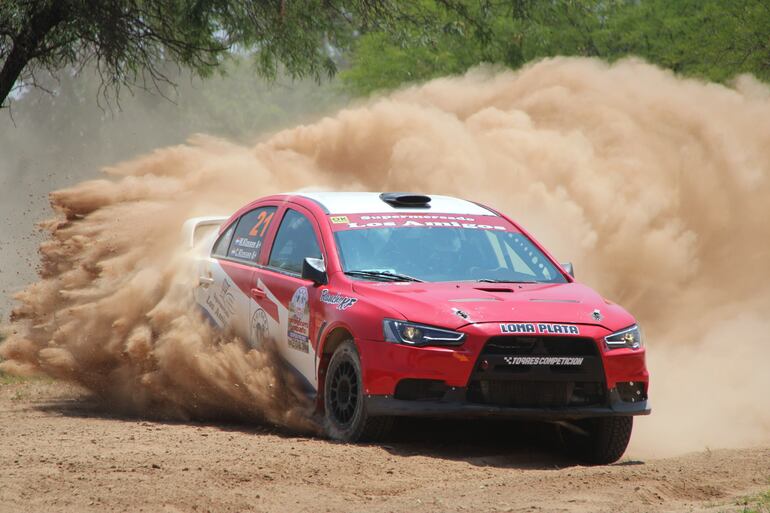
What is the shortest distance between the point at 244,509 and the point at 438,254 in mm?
3068

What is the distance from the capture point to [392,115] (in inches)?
557

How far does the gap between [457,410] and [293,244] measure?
2185 mm

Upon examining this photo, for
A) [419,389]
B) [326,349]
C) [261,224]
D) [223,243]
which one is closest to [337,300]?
[326,349]

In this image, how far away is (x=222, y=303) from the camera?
30.7 feet

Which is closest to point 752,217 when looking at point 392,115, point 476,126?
point 476,126

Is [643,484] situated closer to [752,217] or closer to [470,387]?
[470,387]

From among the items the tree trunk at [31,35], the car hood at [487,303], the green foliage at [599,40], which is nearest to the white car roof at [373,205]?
the car hood at [487,303]

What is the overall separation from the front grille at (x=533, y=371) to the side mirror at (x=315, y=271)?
4.52 feet

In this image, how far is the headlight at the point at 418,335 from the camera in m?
7.22

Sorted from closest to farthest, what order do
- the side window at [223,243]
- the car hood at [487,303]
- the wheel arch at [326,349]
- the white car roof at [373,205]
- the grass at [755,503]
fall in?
the grass at [755,503], the car hood at [487,303], the wheel arch at [326,349], the white car roof at [373,205], the side window at [223,243]

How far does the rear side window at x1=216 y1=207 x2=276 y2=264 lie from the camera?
9.27 meters

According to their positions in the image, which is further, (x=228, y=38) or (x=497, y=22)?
(x=497, y=22)

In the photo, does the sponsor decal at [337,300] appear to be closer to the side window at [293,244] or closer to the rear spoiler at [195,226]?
the side window at [293,244]

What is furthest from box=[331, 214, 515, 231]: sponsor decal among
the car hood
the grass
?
the grass
